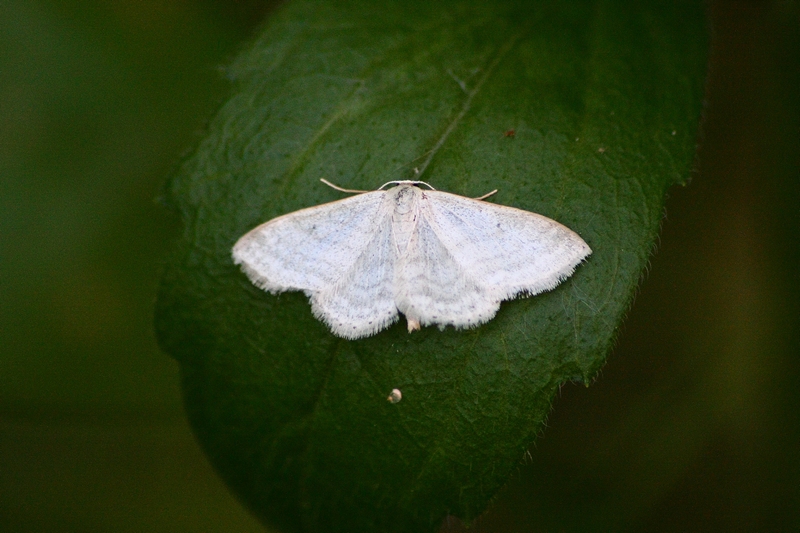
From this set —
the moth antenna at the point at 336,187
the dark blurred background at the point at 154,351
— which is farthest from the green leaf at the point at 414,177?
the dark blurred background at the point at 154,351

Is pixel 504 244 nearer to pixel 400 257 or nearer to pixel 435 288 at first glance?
pixel 435 288

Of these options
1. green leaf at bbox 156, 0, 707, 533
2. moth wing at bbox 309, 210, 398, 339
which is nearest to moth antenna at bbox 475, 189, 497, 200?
green leaf at bbox 156, 0, 707, 533

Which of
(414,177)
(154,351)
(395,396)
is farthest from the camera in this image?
(154,351)

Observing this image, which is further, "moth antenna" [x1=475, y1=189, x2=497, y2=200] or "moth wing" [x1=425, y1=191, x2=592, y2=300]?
"moth antenna" [x1=475, y1=189, x2=497, y2=200]

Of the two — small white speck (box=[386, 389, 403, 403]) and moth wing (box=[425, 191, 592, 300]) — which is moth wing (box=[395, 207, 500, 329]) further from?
small white speck (box=[386, 389, 403, 403])

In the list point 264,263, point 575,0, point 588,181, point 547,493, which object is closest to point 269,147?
point 264,263

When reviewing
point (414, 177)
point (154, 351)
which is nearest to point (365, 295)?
point (414, 177)

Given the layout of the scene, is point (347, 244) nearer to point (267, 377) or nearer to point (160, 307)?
point (267, 377)
